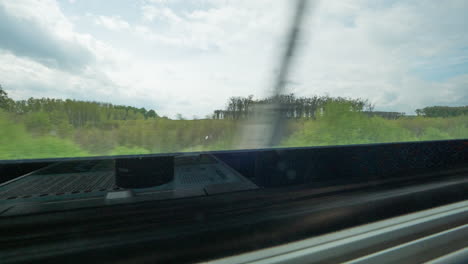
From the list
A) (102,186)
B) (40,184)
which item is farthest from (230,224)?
(40,184)

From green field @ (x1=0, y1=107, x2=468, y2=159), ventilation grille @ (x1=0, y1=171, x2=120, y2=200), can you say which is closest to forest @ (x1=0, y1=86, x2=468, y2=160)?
green field @ (x1=0, y1=107, x2=468, y2=159)

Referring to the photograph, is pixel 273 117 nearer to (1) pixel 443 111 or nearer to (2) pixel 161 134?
(2) pixel 161 134

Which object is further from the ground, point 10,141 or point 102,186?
point 10,141

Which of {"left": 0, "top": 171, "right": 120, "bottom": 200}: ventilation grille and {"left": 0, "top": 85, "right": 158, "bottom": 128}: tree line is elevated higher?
{"left": 0, "top": 85, "right": 158, "bottom": 128}: tree line

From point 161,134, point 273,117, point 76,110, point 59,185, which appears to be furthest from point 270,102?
point 59,185

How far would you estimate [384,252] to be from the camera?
0.80 metres

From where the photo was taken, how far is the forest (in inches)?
40.3

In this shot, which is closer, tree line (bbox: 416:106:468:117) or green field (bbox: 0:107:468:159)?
green field (bbox: 0:107:468:159)

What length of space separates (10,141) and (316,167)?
1831 millimetres

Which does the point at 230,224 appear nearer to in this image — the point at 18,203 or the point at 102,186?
the point at 102,186

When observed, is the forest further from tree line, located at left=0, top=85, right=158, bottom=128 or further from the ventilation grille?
the ventilation grille

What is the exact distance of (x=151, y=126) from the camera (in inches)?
47.3

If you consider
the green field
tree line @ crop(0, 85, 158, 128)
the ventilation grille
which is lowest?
the ventilation grille

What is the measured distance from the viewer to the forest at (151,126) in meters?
1.02
